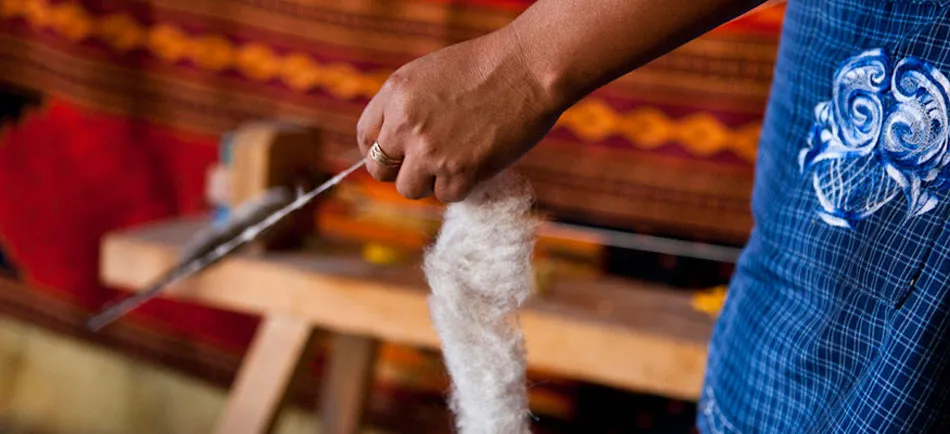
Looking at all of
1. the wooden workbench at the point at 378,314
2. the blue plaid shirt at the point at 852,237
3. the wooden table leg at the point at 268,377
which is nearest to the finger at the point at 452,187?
the blue plaid shirt at the point at 852,237

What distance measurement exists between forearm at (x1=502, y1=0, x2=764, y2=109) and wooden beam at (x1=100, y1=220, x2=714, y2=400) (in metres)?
0.63

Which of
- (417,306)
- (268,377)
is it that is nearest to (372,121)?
(417,306)

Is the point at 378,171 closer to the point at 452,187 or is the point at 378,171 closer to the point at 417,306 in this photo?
the point at 452,187

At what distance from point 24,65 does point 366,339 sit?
1.07 m

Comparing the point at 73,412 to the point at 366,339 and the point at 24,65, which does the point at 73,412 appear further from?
the point at 366,339

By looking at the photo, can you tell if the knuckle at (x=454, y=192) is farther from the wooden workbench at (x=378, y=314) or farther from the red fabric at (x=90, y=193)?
the red fabric at (x=90, y=193)

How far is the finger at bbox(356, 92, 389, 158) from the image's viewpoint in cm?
64

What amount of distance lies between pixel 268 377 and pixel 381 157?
0.80 meters

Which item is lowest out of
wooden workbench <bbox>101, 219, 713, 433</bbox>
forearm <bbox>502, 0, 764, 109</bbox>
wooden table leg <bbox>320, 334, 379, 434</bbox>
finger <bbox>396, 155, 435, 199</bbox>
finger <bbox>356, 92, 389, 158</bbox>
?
wooden table leg <bbox>320, 334, 379, 434</bbox>

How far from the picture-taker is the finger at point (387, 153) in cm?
62

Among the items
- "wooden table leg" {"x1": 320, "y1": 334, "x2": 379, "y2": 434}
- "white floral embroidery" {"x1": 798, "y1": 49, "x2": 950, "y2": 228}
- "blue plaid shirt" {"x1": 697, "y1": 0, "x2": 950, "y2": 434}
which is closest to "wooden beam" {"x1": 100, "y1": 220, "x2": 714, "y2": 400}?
"wooden table leg" {"x1": 320, "y1": 334, "x2": 379, "y2": 434}

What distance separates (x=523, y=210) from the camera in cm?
71

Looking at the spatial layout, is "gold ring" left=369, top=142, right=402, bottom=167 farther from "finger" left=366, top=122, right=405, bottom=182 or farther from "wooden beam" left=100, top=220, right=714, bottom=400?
"wooden beam" left=100, top=220, right=714, bottom=400

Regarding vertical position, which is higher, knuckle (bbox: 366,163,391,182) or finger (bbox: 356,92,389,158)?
finger (bbox: 356,92,389,158)
